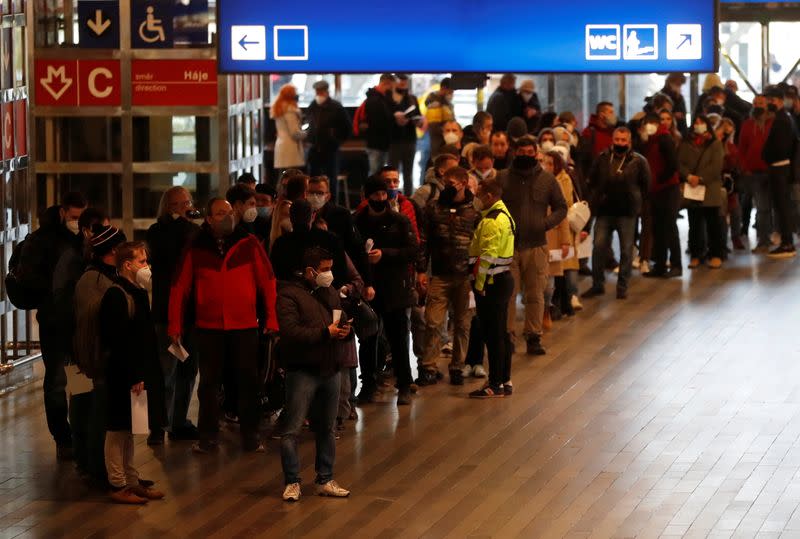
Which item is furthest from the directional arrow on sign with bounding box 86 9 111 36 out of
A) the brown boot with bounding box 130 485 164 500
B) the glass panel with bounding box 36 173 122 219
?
the brown boot with bounding box 130 485 164 500

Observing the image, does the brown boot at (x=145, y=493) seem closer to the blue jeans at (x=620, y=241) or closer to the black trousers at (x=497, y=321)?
the black trousers at (x=497, y=321)

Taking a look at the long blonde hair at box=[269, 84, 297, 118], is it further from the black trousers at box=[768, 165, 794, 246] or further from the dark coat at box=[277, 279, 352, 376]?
the dark coat at box=[277, 279, 352, 376]

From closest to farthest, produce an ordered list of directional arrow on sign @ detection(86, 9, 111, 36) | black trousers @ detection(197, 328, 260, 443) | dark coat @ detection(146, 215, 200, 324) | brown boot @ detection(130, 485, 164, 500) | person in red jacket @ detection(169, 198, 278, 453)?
brown boot @ detection(130, 485, 164, 500) → person in red jacket @ detection(169, 198, 278, 453) → black trousers @ detection(197, 328, 260, 443) → dark coat @ detection(146, 215, 200, 324) → directional arrow on sign @ detection(86, 9, 111, 36)

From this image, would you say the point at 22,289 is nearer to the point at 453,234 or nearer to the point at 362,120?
the point at 453,234

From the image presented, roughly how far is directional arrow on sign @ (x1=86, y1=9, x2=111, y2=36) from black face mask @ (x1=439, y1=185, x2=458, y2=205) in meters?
4.06

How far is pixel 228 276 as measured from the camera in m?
10.4

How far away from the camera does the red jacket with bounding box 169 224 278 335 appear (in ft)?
34.3

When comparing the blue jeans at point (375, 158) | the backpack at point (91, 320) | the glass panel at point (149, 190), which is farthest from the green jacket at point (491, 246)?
the blue jeans at point (375, 158)

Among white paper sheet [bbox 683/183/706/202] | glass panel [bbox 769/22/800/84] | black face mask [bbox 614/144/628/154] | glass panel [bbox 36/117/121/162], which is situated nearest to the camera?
glass panel [bbox 36/117/121/162]

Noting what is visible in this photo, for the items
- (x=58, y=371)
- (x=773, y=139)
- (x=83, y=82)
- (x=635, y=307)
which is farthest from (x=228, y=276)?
(x=773, y=139)

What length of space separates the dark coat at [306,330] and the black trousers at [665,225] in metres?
8.61

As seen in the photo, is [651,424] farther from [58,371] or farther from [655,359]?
[58,371]

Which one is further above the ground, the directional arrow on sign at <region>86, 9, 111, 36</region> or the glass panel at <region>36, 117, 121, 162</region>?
the directional arrow on sign at <region>86, 9, 111, 36</region>

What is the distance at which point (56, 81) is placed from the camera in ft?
49.0
